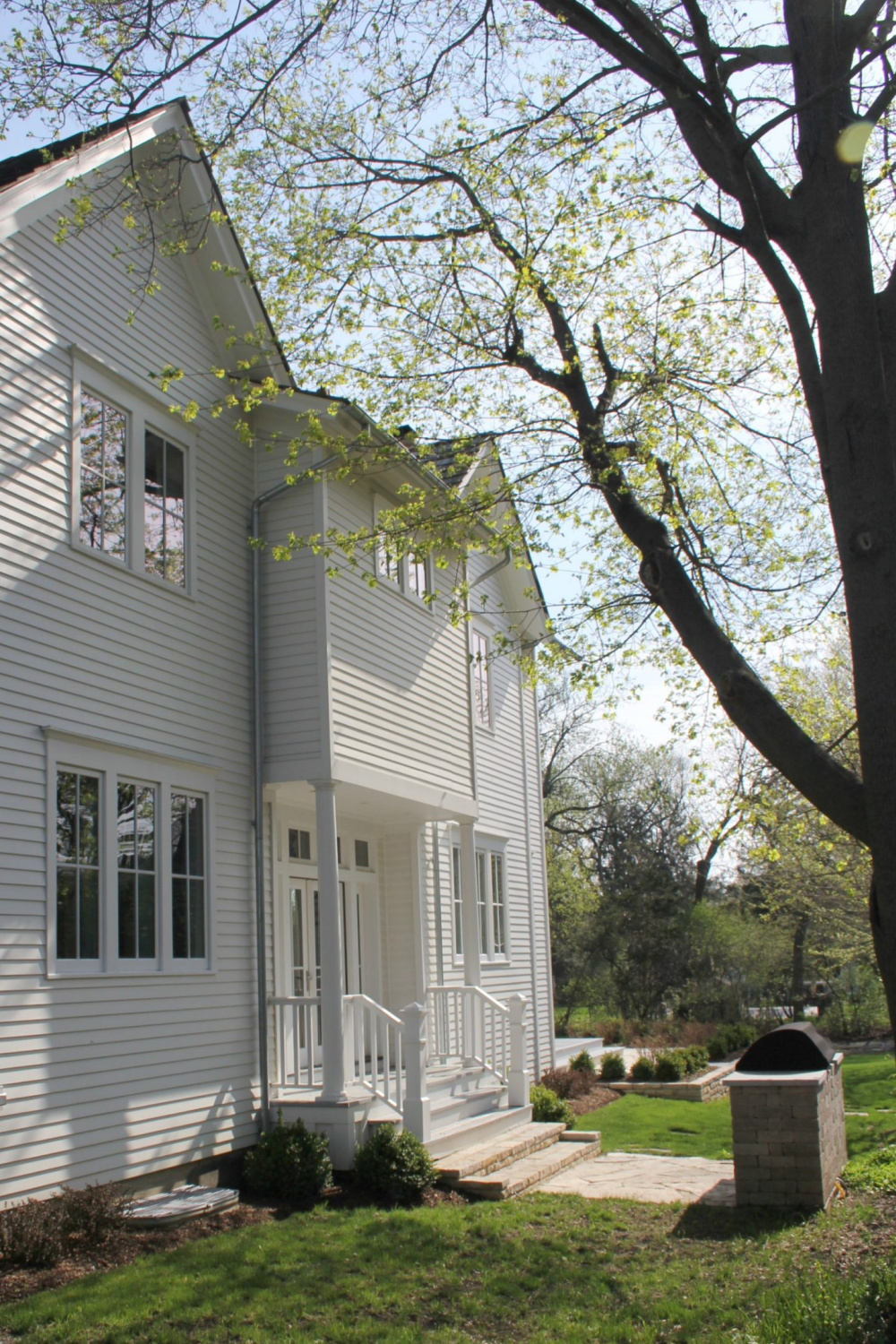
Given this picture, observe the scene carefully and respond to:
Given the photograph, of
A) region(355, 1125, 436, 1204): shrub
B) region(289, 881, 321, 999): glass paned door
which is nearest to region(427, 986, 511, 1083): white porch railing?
region(289, 881, 321, 999): glass paned door

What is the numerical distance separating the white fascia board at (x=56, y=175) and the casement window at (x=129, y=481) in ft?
4.10

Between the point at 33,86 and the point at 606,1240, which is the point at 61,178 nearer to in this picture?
the point at 33,86

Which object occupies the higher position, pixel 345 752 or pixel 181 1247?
pixel 345 752

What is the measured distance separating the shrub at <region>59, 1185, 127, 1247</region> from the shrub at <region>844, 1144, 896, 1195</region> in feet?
19.7

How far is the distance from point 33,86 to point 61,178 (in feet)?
9.82

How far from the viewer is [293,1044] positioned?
11844mm

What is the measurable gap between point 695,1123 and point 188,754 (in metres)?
9.02

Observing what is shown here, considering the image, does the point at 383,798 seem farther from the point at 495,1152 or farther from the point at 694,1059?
the point at 694,1059

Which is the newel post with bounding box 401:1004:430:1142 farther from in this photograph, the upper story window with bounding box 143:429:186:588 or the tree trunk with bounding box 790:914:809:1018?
the tree trunk with bounding box 790:914:809:1018

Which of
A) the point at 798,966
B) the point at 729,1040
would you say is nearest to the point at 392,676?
the point at 729,1040

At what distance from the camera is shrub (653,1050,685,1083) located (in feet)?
62.4

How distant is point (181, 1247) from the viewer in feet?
26.9

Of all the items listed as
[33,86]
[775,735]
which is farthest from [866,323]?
[33,86]

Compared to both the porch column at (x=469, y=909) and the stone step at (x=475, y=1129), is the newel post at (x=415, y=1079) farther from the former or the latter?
the porch column at (x=469, y=909)
